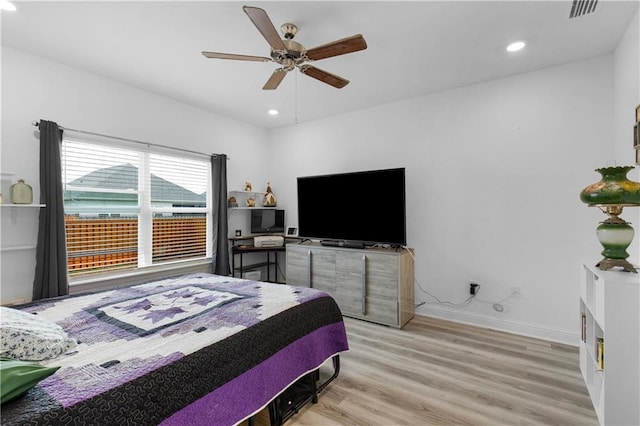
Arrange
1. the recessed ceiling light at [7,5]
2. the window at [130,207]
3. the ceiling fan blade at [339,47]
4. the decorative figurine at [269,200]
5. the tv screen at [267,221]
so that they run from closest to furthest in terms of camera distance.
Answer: the ceiling fan blade at [339,47] → the recessed ceiling light at [7,5] → the window at [130,207] → the tv screen at [267,221] → the decorative figurine at [269,200]

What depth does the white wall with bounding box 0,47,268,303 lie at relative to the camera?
99.3 inches

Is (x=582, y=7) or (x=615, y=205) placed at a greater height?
(x=582, y=7)

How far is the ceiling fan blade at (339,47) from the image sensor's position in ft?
6.06

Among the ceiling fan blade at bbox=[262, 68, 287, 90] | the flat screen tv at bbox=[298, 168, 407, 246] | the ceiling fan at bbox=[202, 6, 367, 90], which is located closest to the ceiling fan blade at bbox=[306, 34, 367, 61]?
the ceiling fan at bbox=[202, 6, 367, 90]

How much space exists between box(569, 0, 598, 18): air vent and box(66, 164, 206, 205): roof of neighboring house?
4230mm

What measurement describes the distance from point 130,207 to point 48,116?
1.11 m

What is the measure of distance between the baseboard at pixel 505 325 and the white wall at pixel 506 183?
1cm

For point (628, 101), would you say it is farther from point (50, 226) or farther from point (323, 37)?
point (50, 226)

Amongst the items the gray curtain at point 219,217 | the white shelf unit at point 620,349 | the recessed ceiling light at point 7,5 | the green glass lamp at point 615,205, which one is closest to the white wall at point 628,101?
the green glass lamp at point 615,205

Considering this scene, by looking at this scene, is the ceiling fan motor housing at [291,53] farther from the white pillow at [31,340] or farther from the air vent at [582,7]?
the white pillow at [31,340]

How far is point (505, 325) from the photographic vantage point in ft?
10.4

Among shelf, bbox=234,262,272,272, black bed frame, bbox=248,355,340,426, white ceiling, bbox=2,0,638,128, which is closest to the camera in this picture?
black bed frame, bbox=248,355,340,426

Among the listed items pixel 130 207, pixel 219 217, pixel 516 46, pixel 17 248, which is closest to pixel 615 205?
pixel 516 46

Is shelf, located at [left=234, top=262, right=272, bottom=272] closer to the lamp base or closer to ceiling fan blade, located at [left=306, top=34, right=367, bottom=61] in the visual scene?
ceiling fan blade, located at [left=306, top=34, right=367, bottom=61]
